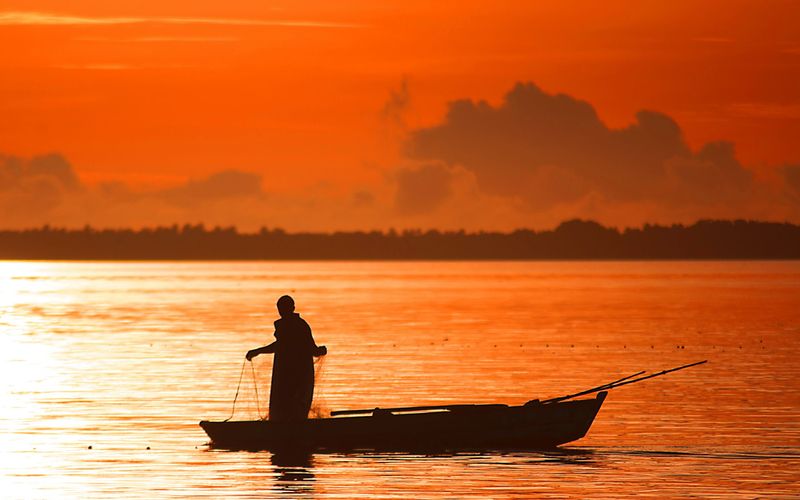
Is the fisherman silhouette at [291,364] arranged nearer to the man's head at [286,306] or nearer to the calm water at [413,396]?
the man's head at [286,306]

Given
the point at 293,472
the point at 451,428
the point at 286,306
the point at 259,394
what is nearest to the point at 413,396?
the point at 259,394

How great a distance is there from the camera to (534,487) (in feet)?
72.9

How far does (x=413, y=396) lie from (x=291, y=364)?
33.4 feet

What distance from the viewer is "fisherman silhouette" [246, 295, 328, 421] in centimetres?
2572

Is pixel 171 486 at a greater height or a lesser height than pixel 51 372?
lesser

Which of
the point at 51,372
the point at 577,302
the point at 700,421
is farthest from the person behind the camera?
the point at 577,302

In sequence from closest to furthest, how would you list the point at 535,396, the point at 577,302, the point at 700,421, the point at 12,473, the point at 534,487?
the point at 534,487 < the point at 12,473 < the point at 700,421 < the point at 535,396 < the point at 577,302

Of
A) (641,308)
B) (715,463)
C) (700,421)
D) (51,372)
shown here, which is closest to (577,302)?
(641,308)

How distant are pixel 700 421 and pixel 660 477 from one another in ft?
25.2

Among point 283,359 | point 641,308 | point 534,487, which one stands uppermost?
point 641,308

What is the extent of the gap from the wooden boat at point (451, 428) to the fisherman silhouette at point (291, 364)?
0.28m

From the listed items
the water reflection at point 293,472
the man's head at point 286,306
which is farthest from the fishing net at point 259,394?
the man's head at point 286,306

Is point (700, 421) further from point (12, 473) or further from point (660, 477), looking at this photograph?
point (12, 473)

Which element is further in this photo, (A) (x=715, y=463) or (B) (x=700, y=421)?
(B) (x=700, y=421)
